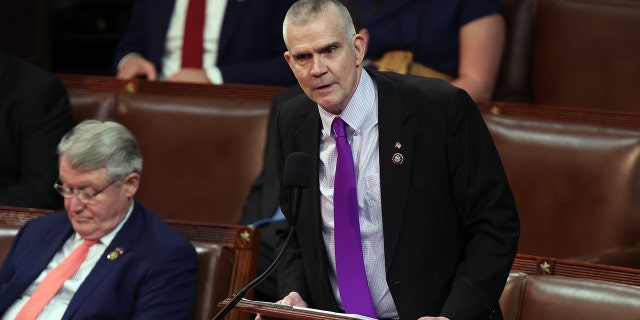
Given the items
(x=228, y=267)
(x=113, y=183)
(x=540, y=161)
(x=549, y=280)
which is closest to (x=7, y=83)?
(x=113, y=183)

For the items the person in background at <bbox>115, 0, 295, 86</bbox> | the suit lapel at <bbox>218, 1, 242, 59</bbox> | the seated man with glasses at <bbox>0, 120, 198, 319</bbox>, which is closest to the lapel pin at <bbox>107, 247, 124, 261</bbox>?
the seated man with glasses at <bbox>0, 120, 198, 319</bbox>

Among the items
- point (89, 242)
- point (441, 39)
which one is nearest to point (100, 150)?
point (89, 242)

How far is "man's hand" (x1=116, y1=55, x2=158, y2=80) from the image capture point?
10.3 ft

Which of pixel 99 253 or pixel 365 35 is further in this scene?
pixel 99 253

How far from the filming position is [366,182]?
167cm

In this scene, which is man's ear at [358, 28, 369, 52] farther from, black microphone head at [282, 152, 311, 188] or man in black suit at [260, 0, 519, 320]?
black microphone head at [282, 152, 311, 188]

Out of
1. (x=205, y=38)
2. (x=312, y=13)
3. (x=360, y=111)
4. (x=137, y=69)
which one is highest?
(x=312, y=13)

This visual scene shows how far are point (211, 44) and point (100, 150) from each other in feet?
3.13

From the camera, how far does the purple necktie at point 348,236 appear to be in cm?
165

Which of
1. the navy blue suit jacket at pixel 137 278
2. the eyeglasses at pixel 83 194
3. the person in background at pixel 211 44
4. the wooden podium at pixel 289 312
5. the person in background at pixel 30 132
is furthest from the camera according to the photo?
the person in background at pixel 211 44

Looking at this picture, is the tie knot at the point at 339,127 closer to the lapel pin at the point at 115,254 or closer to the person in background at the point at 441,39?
the lapel pin at the point at 115,254

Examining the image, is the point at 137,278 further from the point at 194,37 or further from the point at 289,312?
the point at 194,37

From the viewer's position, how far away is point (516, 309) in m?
1.96

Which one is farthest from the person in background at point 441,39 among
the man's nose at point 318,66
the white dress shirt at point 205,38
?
the man's nose at point 318,66
